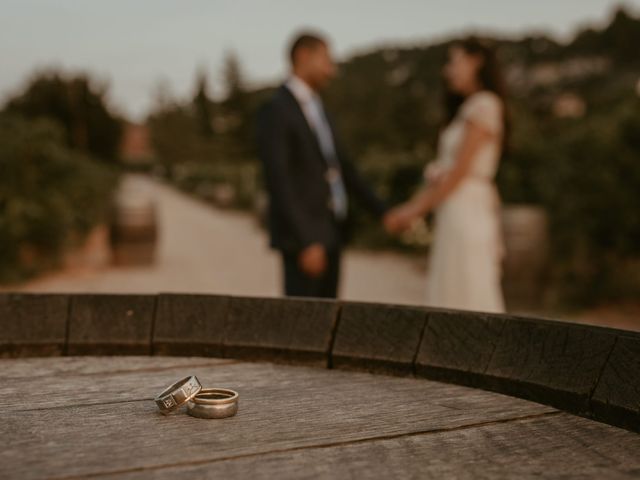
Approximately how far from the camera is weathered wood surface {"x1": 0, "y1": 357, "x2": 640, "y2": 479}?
1063 mm

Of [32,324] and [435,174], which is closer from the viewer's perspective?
[32,324]

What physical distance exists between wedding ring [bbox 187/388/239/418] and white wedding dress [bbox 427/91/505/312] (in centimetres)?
319

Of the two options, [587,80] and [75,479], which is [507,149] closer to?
[75,479]

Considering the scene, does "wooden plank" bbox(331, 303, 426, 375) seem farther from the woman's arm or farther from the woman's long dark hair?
the woman's long dark hair

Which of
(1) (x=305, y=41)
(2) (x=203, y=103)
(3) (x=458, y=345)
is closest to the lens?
(3) (x=458, y=345)

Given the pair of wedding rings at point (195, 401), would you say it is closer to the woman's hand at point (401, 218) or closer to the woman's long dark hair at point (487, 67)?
the woman's hand at point (401, 218)

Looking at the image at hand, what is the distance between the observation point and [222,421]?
1.25 metres

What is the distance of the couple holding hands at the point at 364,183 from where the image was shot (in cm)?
383

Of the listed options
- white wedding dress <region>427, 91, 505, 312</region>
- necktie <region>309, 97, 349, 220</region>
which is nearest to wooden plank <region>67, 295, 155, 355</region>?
necktie <region>309, 97, 349, 220</region>

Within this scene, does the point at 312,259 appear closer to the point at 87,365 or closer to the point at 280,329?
the point at 280,329

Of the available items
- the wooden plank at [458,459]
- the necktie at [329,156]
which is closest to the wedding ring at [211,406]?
the wooden plank at [458,459]

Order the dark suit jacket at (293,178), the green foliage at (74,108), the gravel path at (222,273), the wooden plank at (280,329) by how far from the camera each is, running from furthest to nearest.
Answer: the green foliage at (74,108) < the gravel path at (222,273) < the dark suit jacket at (293,178) < the wooden plank at (280,329)

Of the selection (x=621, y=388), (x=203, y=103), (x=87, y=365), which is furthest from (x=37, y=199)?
(x=203, y=103)

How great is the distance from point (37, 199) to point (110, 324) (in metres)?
7.63
